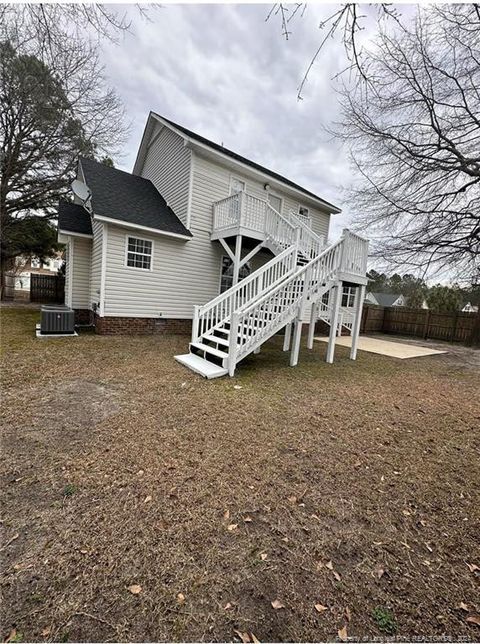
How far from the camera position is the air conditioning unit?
25.6ft

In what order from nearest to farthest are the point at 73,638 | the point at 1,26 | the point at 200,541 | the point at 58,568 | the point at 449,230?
the point at 73,638, the point at 58,568, the point at 200,541, the point at 1,26, the point at 449,230

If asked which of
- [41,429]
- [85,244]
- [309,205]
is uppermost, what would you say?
[309,205]

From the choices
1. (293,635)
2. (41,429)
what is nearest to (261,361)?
(41,429)

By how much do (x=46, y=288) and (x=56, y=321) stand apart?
36.3 feet

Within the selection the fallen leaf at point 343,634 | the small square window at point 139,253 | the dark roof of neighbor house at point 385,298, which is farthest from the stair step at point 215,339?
the dark roof of neighbor house at point 385,298

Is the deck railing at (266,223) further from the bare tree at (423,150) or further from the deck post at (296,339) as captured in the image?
the bare tree at (423,150)

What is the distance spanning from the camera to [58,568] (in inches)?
64.9

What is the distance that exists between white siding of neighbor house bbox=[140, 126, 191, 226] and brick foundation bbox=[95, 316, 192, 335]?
351 centimetres

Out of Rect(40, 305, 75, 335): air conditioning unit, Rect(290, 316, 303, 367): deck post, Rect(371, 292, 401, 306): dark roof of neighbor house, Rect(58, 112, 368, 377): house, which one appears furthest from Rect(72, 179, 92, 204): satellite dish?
Rect(371, 292, 401, 306): dark roof of neighbor house

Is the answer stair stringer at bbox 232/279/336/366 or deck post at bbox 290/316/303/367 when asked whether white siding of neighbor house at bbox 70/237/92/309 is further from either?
deck post at bbox 290/316/303/367

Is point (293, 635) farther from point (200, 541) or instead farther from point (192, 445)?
point (192, 445)

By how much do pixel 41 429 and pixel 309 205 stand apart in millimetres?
13451

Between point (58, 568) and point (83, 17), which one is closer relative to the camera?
point (58, 568)

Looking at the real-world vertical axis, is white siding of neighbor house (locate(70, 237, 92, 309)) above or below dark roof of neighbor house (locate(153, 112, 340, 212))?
below
